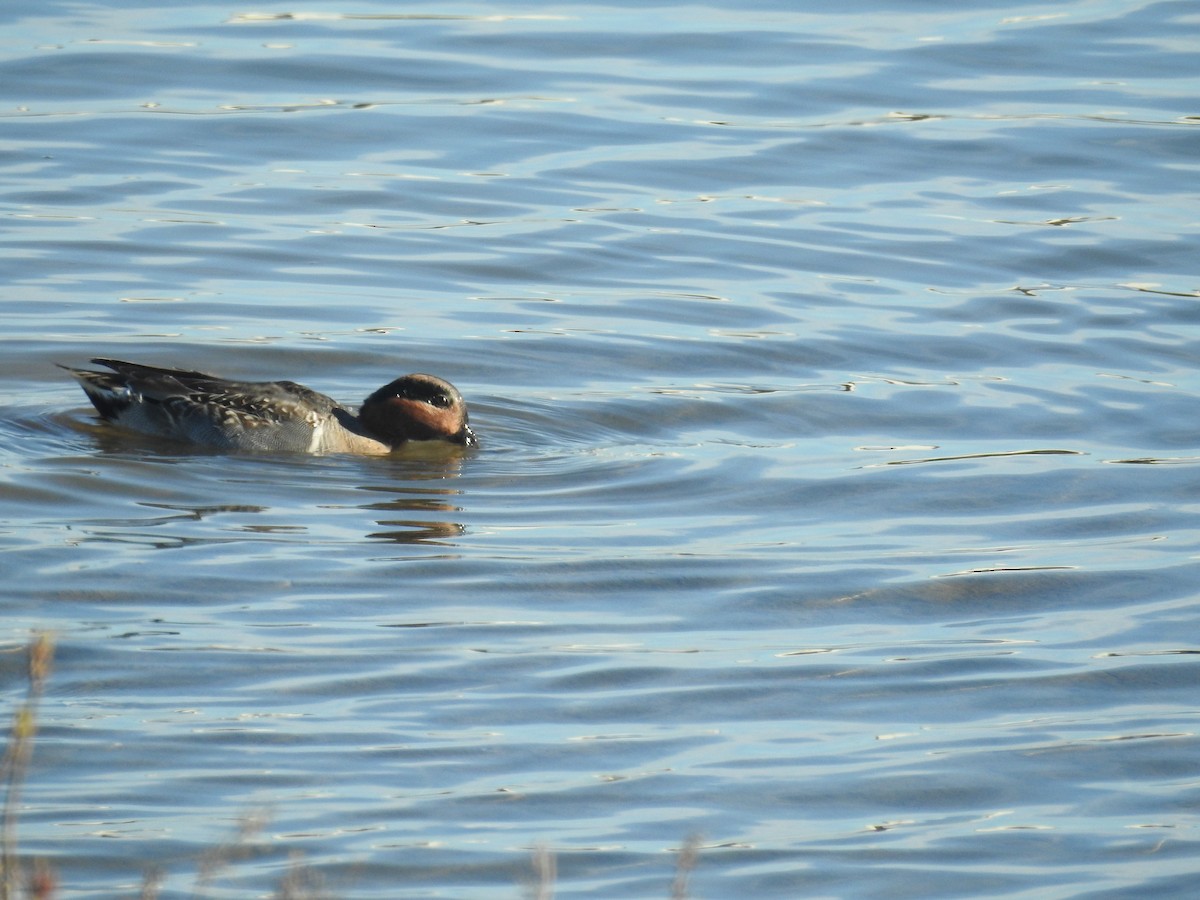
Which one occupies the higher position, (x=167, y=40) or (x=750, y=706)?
(x=167, y=40)

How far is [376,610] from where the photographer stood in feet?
26.2

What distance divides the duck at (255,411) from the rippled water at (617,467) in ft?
0.82

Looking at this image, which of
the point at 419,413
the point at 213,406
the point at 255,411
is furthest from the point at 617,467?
the point at 213,406

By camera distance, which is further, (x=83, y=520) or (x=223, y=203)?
(x=223, y=203)

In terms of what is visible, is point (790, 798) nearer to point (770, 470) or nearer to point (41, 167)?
point (770, 470)

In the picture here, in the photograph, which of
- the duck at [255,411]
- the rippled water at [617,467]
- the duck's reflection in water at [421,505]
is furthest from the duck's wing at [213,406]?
the duck's reflection in water at [421,505]

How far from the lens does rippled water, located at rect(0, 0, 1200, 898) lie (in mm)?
Answer: 6129

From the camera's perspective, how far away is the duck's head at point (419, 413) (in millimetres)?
10680

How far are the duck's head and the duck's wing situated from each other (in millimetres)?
300

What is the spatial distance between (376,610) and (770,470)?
3.11 m

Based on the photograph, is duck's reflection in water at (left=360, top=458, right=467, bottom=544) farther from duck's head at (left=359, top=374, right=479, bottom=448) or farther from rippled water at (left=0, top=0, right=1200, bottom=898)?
duck's head at (left=359, top=374, right=479, bottom=448)

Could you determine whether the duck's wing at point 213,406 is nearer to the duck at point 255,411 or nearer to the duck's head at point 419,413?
the duck at point 255,411

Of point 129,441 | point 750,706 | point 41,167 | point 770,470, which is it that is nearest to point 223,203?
point 41,167

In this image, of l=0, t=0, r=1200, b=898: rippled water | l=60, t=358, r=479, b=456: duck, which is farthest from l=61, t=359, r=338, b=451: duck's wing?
l=0, t=0, r=1200, b=898: rippled water
